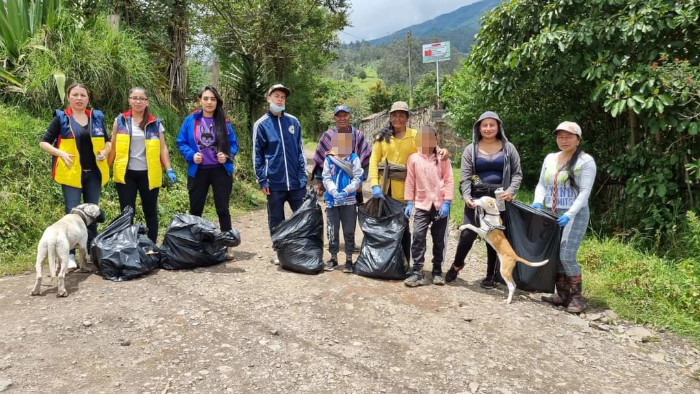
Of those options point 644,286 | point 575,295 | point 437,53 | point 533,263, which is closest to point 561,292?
point 575,295

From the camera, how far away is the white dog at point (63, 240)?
359cm

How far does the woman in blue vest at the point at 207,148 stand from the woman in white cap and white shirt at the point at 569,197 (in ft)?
10.2

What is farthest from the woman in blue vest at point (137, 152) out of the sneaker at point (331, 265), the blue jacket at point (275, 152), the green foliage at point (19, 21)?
the green foliage at point (19, 21)

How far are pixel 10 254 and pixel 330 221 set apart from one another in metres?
3.27

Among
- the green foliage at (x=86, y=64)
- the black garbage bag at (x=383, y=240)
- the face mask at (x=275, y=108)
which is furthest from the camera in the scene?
the green foliage at (x=86, y=64)

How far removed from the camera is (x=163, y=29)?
27.3 feet

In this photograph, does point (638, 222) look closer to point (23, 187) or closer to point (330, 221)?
point (330, 221)

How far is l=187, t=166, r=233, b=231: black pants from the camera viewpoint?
463 centimetres

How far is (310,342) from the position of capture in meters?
3.11

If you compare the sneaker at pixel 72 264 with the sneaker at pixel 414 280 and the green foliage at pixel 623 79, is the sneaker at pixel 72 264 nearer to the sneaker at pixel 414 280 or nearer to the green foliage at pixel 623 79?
the sneaker at pixel 414 280

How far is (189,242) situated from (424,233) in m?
2.29

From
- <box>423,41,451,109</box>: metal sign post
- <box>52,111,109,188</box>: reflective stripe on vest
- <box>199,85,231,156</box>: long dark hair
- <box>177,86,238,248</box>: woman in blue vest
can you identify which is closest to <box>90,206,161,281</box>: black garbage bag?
<box>52,111,109,188</box>: reflective stripe on vest

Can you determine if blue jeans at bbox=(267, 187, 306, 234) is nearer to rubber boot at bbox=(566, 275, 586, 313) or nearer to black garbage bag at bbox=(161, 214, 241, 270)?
black garbage bag at bbox=(161, 214, 241, 270)

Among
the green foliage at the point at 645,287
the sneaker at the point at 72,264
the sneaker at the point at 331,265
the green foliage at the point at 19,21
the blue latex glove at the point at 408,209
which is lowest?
the green foliage at the point at 645,287
